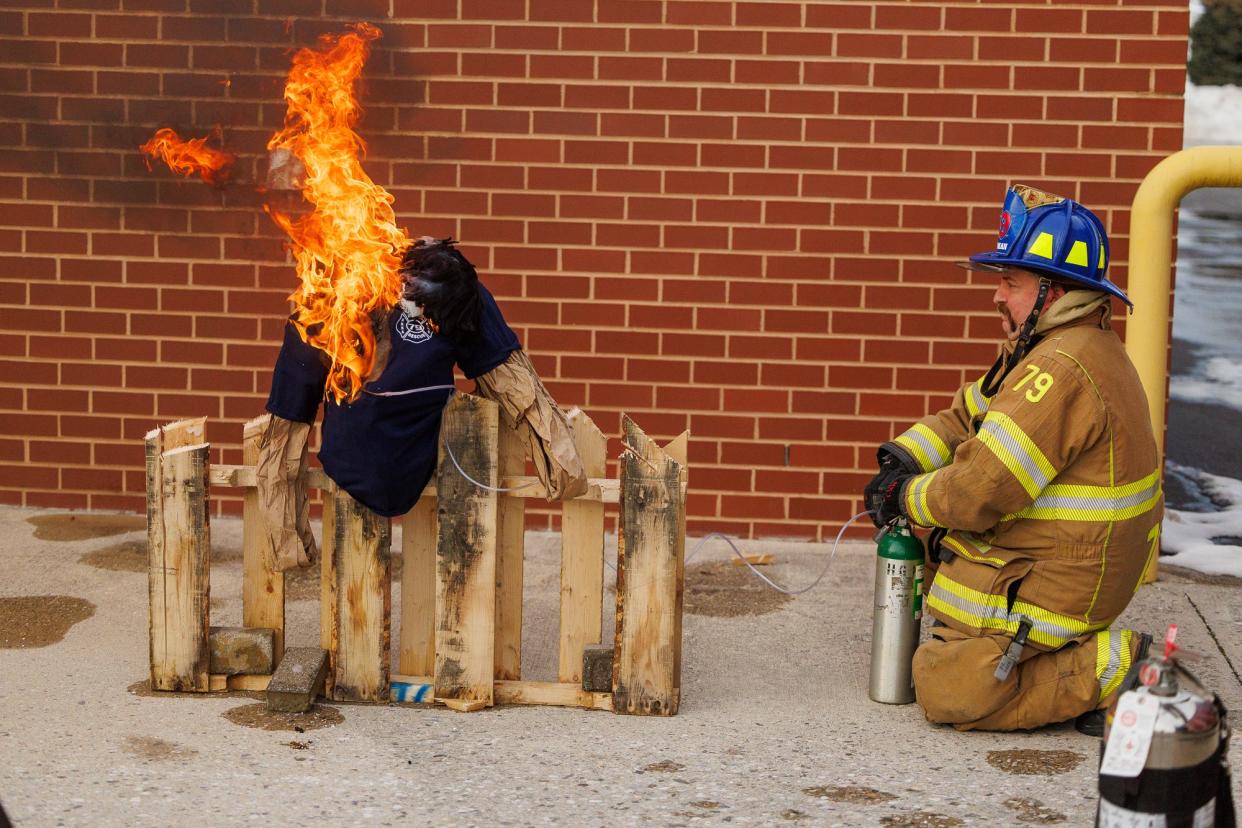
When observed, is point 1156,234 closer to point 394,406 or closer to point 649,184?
point 649,184

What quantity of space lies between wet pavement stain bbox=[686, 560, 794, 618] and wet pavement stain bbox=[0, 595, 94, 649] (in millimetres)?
2321

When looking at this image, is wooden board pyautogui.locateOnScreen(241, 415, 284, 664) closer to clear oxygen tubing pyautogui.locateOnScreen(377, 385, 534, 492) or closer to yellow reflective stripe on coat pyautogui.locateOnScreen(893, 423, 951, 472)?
clear oxygen tubing pyautogui.locateOnScreen(377, 385, 534, 492)

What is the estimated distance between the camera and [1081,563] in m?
4.77

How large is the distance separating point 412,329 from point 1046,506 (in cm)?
199

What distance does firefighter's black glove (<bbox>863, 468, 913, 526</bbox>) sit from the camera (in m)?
5.04

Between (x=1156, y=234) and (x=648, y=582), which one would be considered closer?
(x=648, y=582)

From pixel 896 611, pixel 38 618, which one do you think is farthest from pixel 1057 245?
pixel 38 618

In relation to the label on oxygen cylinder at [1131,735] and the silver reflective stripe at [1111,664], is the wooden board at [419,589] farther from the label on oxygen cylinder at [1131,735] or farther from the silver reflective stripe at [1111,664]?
the label on oxygen cylinder at [1131,735]

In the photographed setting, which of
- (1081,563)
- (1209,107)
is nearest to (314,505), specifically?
(1081,563)

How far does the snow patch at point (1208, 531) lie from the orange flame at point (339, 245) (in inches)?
154

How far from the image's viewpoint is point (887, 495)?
5055mm

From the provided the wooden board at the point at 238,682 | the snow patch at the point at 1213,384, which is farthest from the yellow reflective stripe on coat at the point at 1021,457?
the snow patch at the point at 1213,384

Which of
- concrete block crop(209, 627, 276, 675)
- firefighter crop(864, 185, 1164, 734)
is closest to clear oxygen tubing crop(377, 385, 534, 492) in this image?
concrete block crop(209, 627, 276, 675)

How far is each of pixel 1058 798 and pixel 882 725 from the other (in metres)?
0.73
